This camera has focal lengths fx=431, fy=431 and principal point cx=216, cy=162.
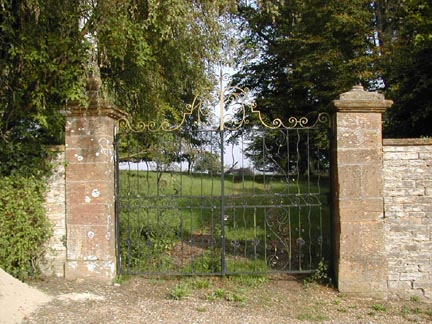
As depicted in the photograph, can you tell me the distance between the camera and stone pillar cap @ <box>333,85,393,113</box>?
216 inches

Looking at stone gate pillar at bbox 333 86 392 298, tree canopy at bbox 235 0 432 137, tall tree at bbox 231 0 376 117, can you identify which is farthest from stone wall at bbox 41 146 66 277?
tall tree at bbox 231 0 376 117

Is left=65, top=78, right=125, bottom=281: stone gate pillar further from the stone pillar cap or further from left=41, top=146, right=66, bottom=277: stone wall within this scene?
the stone pillar cap

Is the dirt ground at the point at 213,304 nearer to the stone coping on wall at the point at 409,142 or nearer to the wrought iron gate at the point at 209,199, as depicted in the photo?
the wrought iron gate at the point at 209,199

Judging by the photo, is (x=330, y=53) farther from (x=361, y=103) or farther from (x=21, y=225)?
(x=21, y=225)

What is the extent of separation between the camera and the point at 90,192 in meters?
5.79

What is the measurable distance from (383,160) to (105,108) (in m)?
3.71

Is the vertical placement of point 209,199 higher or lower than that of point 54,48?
lower

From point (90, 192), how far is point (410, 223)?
165 inches

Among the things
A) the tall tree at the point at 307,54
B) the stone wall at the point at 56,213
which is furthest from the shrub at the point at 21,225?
the tall tree at the point at 307,54

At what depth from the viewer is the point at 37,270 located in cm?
584

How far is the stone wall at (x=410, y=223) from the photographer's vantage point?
5.46 metres

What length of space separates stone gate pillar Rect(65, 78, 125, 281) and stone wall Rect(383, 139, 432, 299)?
3654mm

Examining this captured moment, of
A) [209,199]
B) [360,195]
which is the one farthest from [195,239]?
[360,195]

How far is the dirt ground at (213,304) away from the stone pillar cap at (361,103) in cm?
236
